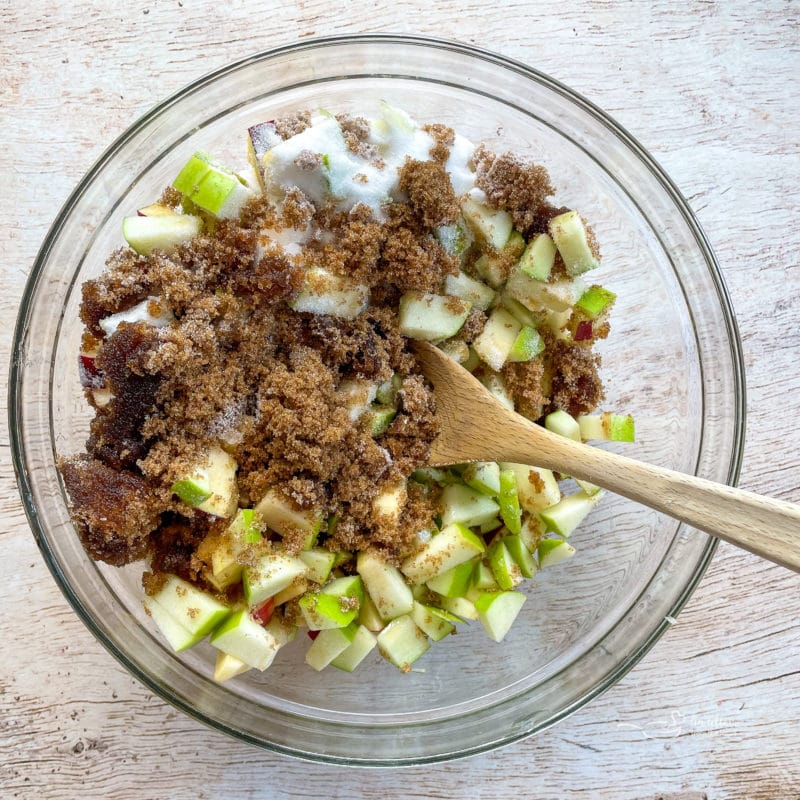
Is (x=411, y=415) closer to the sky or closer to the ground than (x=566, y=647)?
closer to the sky

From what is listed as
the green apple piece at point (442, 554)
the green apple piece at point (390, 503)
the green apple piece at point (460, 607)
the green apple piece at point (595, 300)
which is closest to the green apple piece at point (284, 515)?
the green apple piece at point (390, 503)

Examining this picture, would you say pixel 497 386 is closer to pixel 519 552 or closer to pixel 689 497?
pixel 519 552

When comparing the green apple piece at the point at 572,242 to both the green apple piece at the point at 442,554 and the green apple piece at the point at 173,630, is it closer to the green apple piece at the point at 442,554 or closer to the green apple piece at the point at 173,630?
the green apple piece at the point at 442,554

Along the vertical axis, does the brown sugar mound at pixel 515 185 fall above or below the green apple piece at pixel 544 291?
above

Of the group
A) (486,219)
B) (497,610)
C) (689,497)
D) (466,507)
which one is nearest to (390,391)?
(466,507)

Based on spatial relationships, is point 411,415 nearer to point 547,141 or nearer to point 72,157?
point 547,141

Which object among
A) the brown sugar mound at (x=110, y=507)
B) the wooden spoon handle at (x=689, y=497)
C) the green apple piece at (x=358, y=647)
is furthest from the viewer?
the green apple piece at (x=358, y=647)

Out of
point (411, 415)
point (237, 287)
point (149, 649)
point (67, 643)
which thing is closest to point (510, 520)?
point (411, 415)
